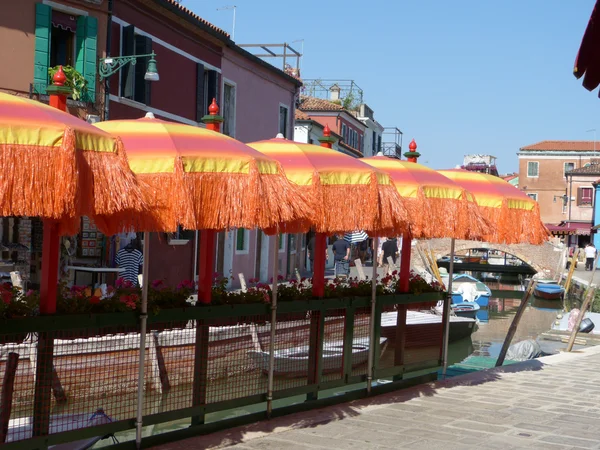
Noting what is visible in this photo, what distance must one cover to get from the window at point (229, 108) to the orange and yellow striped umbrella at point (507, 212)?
14922 mm

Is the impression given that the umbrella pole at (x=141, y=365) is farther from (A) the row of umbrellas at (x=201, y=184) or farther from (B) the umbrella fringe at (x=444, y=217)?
(B) the umbrella fringe at (x=444, y=217)

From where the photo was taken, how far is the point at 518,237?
11.5 metres

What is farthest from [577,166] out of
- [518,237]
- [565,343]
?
[518,237]

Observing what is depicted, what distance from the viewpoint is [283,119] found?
31.4 m

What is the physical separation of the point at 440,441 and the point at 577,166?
82.2 meters

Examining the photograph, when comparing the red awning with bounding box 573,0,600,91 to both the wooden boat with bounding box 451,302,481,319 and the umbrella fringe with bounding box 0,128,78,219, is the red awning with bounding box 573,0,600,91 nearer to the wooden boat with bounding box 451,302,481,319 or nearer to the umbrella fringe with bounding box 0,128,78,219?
the umbrella fringe with bounding box 0,128,78,219

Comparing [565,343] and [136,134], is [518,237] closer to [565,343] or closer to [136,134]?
[136,134]

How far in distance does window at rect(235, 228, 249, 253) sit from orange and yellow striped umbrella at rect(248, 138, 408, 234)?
1789cm

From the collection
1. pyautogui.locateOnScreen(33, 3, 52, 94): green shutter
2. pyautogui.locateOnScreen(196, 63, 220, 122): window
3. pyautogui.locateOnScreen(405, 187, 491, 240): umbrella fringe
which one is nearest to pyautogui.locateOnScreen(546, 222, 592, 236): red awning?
pyautogui.locateOnScreen(196, 63, 220, 122): window

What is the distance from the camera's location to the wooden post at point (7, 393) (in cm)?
587

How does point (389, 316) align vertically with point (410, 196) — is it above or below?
below

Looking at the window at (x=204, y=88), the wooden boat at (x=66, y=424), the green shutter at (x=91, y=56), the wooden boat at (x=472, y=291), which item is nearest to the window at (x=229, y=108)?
the window at (x=204, y=88)

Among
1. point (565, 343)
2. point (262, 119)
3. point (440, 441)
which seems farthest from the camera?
point (262, 119)

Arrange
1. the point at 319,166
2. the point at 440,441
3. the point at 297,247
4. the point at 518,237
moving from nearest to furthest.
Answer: the point at 440,441
the point at 319,166
the point at 518,237
the point at 297,247
